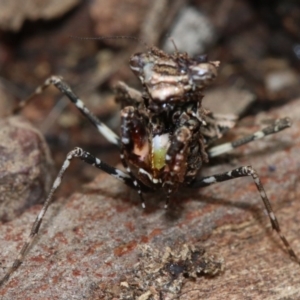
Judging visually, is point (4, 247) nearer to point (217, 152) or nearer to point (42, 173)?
point (42, 173)

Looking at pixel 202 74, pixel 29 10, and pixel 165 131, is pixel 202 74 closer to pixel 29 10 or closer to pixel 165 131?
pixel 165 131

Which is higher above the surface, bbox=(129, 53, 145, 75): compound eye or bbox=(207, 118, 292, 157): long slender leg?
bbox=(129, 53, 145, 75): compound eye

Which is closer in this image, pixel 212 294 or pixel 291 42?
pixel 212 294

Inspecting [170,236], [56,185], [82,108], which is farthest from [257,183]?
[82,108]

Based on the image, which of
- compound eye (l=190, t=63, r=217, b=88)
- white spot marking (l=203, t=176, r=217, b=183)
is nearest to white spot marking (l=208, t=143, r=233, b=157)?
white spot marking (l=203, t=176, r=217, b=183)

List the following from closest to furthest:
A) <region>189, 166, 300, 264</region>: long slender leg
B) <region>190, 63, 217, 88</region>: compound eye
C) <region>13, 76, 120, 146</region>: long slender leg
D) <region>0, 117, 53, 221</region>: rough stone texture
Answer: <region>190, 63, 217, 88</region>: compound eye
<region>189, 166, 300, 264</region>: long slender leg
<region>0, 117, 53, 221</region>: rough stone texture
<region>13, 76, 120, 146</region>: long slender leg

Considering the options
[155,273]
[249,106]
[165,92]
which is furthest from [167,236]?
[249,106]

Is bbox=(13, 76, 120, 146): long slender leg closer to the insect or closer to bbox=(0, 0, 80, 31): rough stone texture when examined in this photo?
the insect
